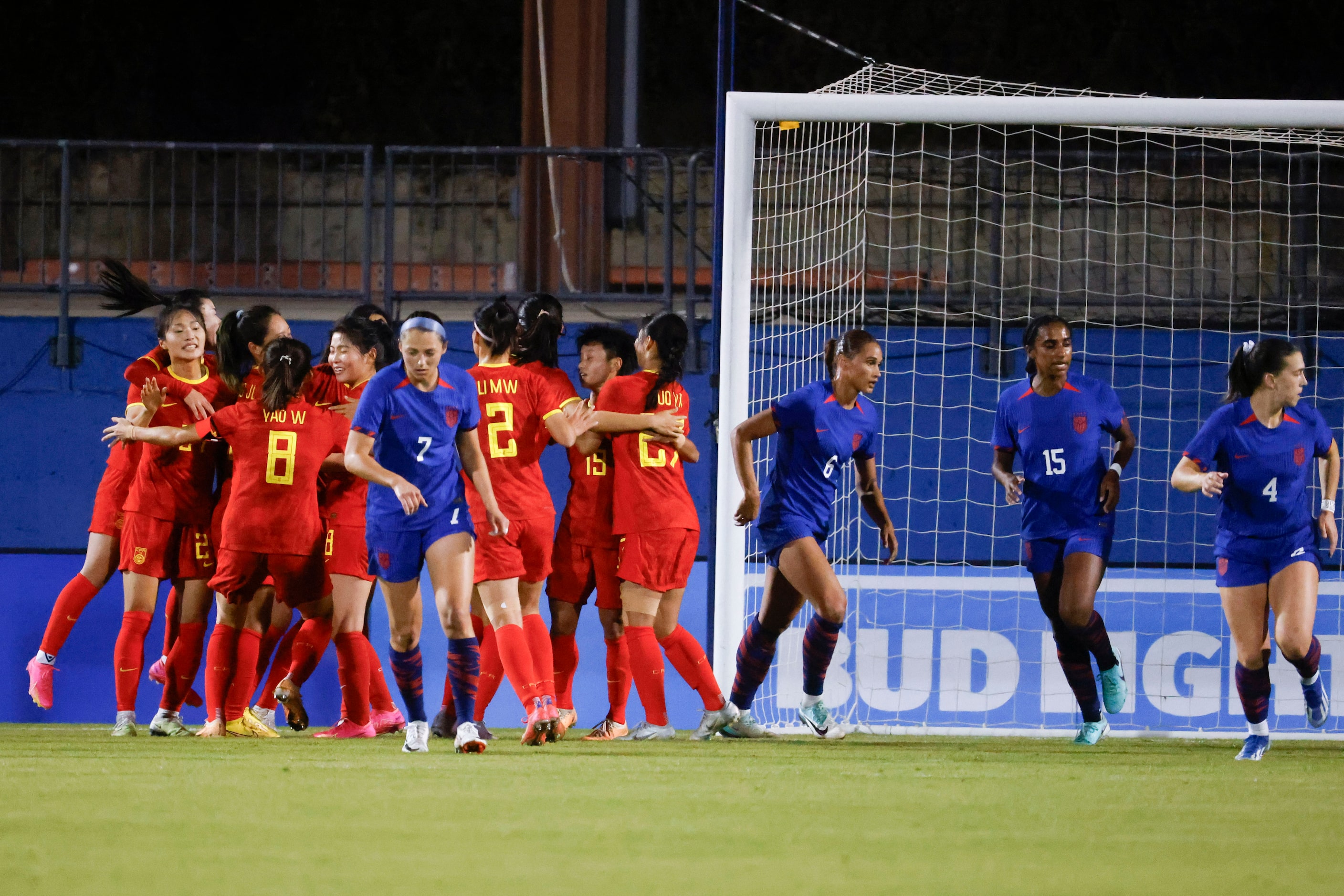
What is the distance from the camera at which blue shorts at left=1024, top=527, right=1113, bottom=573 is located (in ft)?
21.2

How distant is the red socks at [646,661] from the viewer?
6.34 metres

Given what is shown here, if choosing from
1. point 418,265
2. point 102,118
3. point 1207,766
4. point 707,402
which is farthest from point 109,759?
point 102,118

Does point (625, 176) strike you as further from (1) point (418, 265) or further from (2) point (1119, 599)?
(2) point (1119, 599)

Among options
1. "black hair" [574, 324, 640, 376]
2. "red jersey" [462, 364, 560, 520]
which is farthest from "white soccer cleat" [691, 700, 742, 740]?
"black hair" [574, 324, 640, 376]

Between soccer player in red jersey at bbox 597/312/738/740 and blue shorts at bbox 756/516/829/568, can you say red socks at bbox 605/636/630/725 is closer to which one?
soccer player in red jersey at bbox 597/312/738/740

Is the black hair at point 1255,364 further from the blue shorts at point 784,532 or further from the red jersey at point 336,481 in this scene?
the red jersey at point 336,481

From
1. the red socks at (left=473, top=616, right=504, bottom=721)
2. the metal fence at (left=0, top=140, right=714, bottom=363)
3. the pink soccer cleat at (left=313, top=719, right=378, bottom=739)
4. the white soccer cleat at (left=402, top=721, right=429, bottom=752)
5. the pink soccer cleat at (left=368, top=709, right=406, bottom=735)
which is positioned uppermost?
the metal fence at (left=0, top=140, right=714, bottom=363)

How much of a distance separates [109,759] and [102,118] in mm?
9761

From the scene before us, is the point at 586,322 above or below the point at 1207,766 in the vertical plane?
above

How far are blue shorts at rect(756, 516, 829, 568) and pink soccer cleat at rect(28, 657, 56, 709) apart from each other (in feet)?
10.9

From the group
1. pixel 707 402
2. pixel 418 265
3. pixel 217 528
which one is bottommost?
pixel 217 528

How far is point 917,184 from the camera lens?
11344 mm

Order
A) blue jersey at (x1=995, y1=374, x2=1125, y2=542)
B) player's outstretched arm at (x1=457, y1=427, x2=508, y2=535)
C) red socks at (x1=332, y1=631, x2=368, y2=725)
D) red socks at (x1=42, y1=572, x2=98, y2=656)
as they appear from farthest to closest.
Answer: red socks at (x1=42, y1=572, x2=98, y2=656) < blue jersey at (x1=995, y1=374, x2=1125, y2=542) < red socks at (x1=332, y1=631, x2=368, y2=725) < player's outstretched arm at (x1=457, y1=427, x2=508, y2=535)

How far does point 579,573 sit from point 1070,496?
2.12 metres
